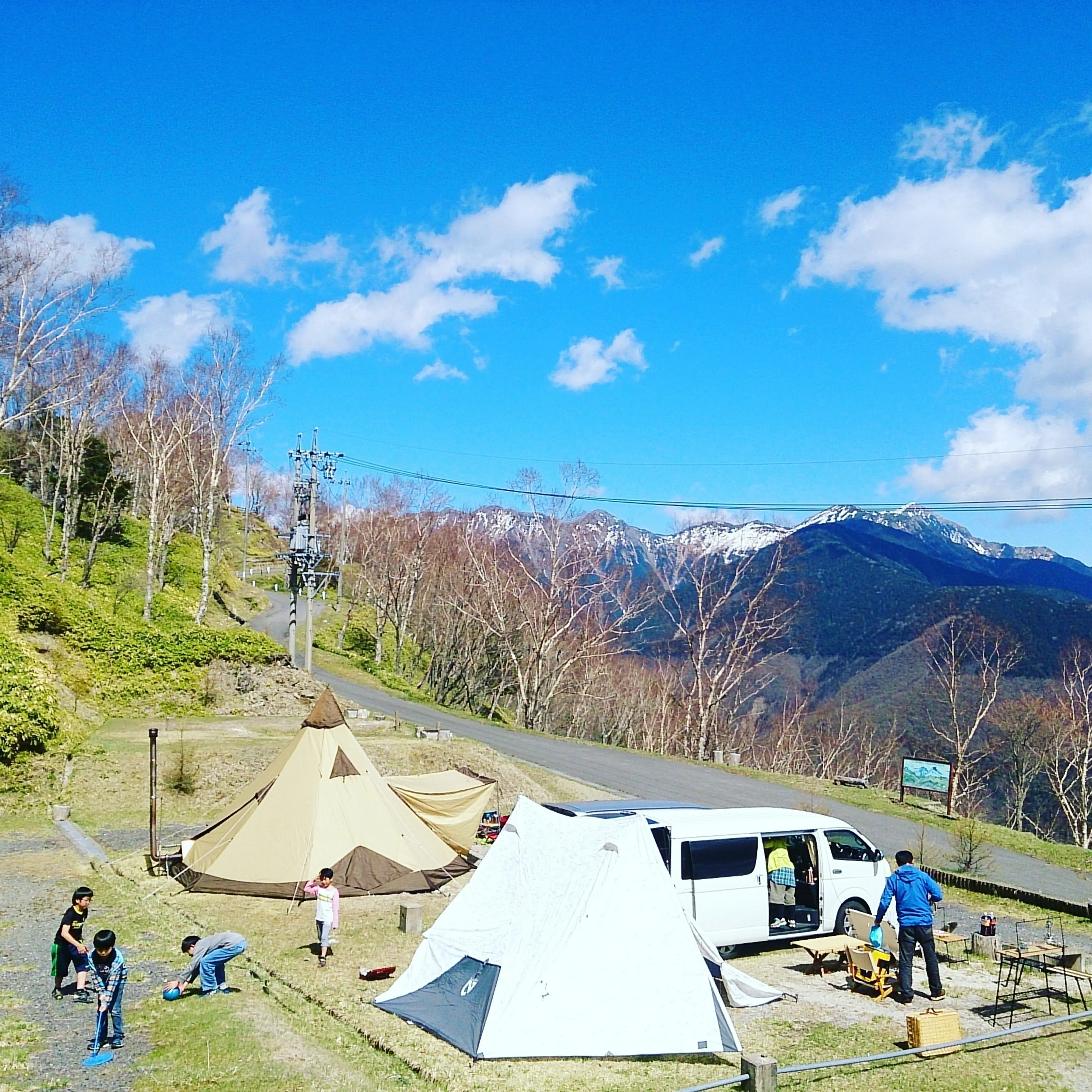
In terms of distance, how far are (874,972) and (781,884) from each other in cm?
205

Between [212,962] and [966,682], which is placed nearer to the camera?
[212,962]

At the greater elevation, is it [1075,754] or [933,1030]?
[933,1030]

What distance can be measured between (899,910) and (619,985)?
343cm

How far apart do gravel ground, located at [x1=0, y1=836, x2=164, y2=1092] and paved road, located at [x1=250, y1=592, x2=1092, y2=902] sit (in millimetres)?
14370

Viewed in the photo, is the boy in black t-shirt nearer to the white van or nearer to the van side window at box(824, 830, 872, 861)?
the white van

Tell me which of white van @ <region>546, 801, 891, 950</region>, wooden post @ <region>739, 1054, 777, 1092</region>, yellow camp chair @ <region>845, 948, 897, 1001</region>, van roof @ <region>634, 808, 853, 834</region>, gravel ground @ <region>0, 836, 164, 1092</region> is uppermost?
van roof @ <region>634, 808, 853, 834</region>

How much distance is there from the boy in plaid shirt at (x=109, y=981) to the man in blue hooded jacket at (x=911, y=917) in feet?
26.3

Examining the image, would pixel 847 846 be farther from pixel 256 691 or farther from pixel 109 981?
pixel 256 691

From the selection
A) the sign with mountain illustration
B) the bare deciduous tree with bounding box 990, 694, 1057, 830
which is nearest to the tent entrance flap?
the sign with mountain illustration

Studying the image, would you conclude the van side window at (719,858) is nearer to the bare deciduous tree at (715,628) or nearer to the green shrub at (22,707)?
the green shrub at (22,707)

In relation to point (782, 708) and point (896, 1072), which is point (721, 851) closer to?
point (896, 1072)

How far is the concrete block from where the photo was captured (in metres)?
12.8

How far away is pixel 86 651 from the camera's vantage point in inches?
1133

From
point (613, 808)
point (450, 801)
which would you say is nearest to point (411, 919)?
point (613, 808)
